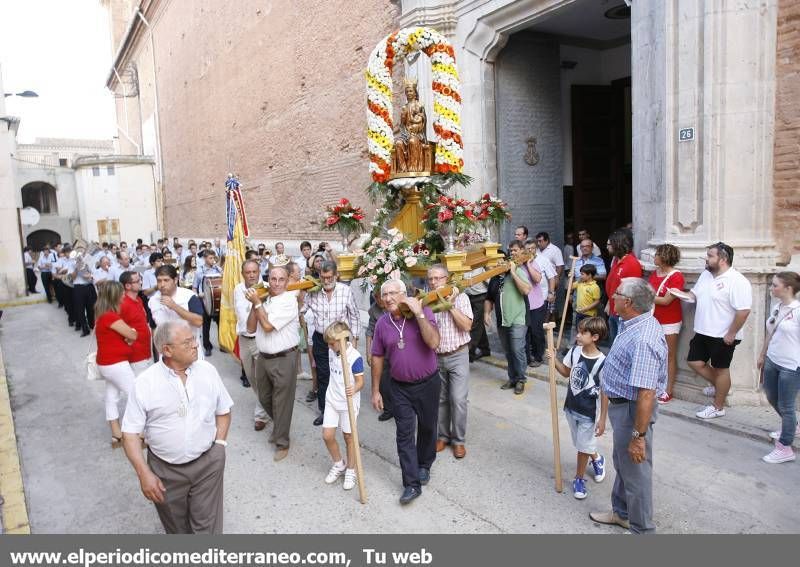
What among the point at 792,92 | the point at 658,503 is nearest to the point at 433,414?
the point at 658,503

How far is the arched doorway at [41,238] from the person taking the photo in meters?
41.0

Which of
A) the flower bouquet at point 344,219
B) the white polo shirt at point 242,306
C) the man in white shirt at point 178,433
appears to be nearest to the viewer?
the man in white shirt at point 178,433

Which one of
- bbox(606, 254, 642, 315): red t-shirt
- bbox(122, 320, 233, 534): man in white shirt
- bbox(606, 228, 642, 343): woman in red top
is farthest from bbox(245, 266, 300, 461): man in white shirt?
bbox(606, 228, 642, 343): woman in red top

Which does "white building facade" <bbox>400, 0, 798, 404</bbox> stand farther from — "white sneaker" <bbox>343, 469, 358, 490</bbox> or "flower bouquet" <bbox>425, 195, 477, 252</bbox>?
"white sneaker" <bbox>343, 469, 358, 490</bbox>

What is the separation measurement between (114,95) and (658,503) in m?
51.0

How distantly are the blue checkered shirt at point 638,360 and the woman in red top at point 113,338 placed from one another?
14.7 feet

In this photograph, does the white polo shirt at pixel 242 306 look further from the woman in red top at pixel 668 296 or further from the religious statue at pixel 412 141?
the woman in red top at pixel 668 296

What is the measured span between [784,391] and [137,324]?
6.00 m

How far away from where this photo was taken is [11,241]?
18.9 metres

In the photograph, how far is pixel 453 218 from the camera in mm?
7211

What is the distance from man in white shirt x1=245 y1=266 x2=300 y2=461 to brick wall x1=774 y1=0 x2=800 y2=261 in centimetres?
514

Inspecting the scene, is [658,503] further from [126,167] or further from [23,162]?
[23,162]

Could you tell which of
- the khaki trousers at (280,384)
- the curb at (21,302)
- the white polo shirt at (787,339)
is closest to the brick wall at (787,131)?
the white polo shirt at (787,339)

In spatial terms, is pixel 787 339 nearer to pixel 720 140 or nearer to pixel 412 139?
pixel 720 140
